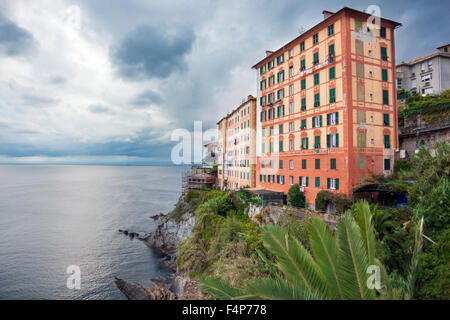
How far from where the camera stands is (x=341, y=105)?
25812mm

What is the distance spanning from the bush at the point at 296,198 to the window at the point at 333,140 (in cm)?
683

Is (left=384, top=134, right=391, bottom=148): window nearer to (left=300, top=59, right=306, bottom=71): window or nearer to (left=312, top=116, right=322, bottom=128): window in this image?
(left=312, top=116, right=322, bottom=128): window

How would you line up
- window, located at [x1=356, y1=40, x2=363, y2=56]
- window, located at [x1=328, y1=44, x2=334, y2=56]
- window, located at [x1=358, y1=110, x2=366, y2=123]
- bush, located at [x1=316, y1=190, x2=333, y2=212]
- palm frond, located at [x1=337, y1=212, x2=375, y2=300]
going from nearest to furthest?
1. palm frond, located at [x1=337, y1=212, x2=375, y2=300]
2. window, located at [x1=358, y1=110, x2=366, y2=123]
3. window, located at [x1=356, y1=40, x2=363, y2=56]
4. bush, located at [x1=316, y1=190, x2=333, y2=212]
5. window, located at [x1=328, y1=44, x2=334, y2=56]

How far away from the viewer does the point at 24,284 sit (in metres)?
32.2

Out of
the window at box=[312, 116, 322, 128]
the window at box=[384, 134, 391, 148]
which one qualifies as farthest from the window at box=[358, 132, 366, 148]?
the window at box=[312, 116, 322, 128]

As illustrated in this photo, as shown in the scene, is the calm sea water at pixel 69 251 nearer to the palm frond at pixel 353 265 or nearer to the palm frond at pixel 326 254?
the palm frond at pixel 326 254

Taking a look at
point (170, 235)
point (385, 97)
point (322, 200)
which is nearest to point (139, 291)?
point (170, 235)

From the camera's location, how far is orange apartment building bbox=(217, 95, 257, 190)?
43.6 metres

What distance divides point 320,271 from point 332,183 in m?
22.8

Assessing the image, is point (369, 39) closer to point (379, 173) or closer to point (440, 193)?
point (379, 173)

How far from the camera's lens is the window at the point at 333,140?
26.2 meters

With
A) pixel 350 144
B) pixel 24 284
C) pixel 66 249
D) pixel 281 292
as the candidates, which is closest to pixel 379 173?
pixel 350 144

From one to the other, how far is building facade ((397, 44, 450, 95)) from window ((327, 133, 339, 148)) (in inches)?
1421

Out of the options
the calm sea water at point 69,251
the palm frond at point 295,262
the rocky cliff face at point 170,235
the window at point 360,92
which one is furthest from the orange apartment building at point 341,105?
the calm sea water at point 69,251
